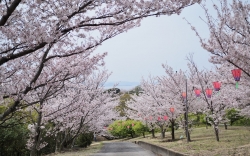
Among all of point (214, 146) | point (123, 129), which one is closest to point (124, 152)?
point (214, 146)

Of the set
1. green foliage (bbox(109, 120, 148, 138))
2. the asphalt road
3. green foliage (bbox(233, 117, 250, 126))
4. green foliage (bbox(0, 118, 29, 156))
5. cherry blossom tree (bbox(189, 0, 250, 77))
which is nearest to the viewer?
cherry blossom tree (bbox(189, 0, 250, 77))

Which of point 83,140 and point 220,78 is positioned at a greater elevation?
point 220,78

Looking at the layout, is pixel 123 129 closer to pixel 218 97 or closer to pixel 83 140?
pixel 83 140

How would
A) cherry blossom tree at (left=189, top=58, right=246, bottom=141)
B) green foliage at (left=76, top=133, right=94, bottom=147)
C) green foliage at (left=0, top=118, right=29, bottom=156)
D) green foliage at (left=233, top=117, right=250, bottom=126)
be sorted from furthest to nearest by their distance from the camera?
1. green foliage at (left=233, top=117, right=250, bottom=126)
2. green foliage at (left=76, top=133, right=94, bottom=147)
3. green foliage at (left=0, top=118, right=29, bottom=156)
4. cherry blossom tree at (left=189, top=58, right=246, bottom=141)

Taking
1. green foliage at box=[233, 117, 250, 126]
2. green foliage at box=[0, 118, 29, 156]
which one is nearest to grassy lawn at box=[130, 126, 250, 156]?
green foliage at box=[0, 118, 29, 156]

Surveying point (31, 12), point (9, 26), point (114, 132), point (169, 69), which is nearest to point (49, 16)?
point (31, 12)

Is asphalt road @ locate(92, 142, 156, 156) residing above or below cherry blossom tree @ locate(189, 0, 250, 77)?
below

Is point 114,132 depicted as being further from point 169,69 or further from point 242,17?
point 242,17

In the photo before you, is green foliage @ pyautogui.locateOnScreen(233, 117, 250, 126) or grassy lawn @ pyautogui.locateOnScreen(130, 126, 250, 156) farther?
green foliage @ pyautogui.locateOnScreen(233, 117, 250, 126)

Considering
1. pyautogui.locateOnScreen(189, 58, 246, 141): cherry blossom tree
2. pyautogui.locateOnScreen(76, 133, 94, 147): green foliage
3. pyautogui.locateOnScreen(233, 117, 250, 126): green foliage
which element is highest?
pyautogui.locateOnScreen(189, 58, 246, 141): cherry blossom tree

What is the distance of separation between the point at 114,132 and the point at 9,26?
40879 mm

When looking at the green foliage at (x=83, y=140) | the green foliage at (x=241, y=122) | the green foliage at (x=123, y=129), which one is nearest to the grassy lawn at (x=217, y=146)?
the green foliage at (x=83, y=140)

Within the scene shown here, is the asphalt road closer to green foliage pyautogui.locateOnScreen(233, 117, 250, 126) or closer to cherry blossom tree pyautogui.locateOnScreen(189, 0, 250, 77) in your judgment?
cherry blossom tree pyautogui.locateOnScreen(189, 0, 250, 77)

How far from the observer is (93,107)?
1805 cm
